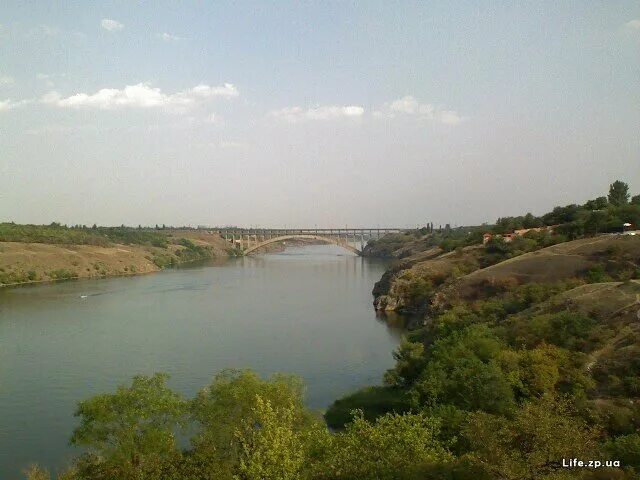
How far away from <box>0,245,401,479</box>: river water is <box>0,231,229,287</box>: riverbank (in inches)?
230

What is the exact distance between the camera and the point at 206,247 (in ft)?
304

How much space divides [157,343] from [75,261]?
38.4m

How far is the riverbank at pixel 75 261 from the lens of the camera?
51.8 metres

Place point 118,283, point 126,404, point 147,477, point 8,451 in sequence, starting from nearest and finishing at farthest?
point 147,477 < point 126,404 < point 8,451 < point 118,283

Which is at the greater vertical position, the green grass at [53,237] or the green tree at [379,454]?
the green grass at [53,237]

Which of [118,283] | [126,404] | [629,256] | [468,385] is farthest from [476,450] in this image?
[118,283]

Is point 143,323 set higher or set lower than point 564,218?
lower

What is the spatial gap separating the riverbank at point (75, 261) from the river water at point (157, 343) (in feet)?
19.1

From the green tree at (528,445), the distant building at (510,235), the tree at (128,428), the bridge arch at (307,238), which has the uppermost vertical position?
the distant building at (510,235)

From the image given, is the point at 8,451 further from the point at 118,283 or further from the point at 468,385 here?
the point at 118,283

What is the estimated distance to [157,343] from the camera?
25.2m

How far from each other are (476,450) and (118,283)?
161 feet

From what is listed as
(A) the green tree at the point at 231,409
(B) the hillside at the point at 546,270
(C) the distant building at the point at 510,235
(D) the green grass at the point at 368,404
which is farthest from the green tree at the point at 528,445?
(C) the distant building at the point at 510,235

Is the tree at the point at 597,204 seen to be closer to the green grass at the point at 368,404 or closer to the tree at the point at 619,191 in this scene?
the tree at the point at 619,191
